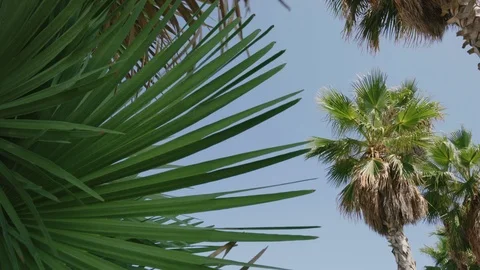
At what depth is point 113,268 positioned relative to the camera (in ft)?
2.25

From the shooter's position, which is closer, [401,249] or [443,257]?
[401,249]

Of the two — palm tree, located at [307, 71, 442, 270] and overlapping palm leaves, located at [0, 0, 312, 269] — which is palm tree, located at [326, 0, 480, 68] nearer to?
palm tree, located at [307, 71, 442, 270]

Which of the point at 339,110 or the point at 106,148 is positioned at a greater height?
the point at 339,110

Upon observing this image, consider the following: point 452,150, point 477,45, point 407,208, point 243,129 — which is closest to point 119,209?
point 243,129

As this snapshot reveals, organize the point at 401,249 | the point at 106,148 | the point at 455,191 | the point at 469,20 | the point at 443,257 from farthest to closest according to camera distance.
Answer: the point at 443,257 → the point at 455,191 → the point at 401,249 → the point at 469,20 → the point at 106,148

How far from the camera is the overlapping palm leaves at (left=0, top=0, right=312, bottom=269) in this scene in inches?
26.8

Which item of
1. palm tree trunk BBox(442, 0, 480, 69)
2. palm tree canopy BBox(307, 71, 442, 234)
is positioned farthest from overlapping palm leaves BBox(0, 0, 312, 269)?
palm tree canopy BBox(307, 71, 442, 234)

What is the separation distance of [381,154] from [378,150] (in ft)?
0.30

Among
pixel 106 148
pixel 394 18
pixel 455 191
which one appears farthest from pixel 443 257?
pixel 106 148

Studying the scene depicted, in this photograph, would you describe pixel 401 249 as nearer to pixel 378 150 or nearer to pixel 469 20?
pixel 378 150

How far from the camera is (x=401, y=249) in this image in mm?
9961

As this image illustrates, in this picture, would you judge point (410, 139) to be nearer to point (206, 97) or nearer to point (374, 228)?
point (374, 228)

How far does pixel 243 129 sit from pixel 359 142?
33.9ft

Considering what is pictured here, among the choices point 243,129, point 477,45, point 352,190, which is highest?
point 352,190
